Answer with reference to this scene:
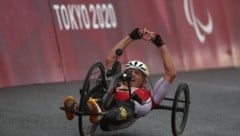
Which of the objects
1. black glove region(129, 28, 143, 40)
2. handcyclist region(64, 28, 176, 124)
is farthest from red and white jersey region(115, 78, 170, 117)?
black glove region(129, 28, 143, 40)

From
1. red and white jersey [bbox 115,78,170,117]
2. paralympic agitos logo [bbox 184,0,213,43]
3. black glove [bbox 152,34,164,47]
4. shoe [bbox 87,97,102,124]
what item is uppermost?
black glove [bbox 152,34,164,47]

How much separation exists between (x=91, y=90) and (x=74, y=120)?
1438 mm

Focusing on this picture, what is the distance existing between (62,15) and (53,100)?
2.53 m

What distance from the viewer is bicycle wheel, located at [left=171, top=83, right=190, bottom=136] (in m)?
5.93

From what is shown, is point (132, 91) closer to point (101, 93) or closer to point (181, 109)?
point (101, 93)

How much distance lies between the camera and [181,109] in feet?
19.8

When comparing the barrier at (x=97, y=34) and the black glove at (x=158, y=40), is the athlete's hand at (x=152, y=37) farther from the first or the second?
the barrier at (x=97, y=34)

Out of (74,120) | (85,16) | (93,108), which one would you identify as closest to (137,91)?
(93,108)

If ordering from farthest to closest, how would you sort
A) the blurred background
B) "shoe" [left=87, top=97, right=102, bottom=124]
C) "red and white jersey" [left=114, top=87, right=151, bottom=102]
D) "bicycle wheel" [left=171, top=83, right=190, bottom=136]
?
1. the blurred background
2. "bicycle wheel" [left=171, top=83, right=190, bottom=136]
3. "red and white jersey" [left=114, top=87, right=151, bottom=102]
4. "shoe" [left=87, top=97, right=102, bottom=124]

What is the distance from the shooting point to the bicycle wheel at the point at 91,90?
16.4 feet

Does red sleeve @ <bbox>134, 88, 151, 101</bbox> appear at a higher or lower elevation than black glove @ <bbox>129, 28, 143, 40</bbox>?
lower

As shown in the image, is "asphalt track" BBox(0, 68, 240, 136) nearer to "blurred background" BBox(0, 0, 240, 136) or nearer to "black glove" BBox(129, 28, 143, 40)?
"blurred background" BBox(0, 0, 240, 136)

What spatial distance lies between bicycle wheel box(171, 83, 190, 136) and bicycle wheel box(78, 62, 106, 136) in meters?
0.83

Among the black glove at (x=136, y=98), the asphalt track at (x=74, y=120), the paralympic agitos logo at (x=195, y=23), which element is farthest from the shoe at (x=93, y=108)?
the paralympic agitos logo at (x=195, y=23)
